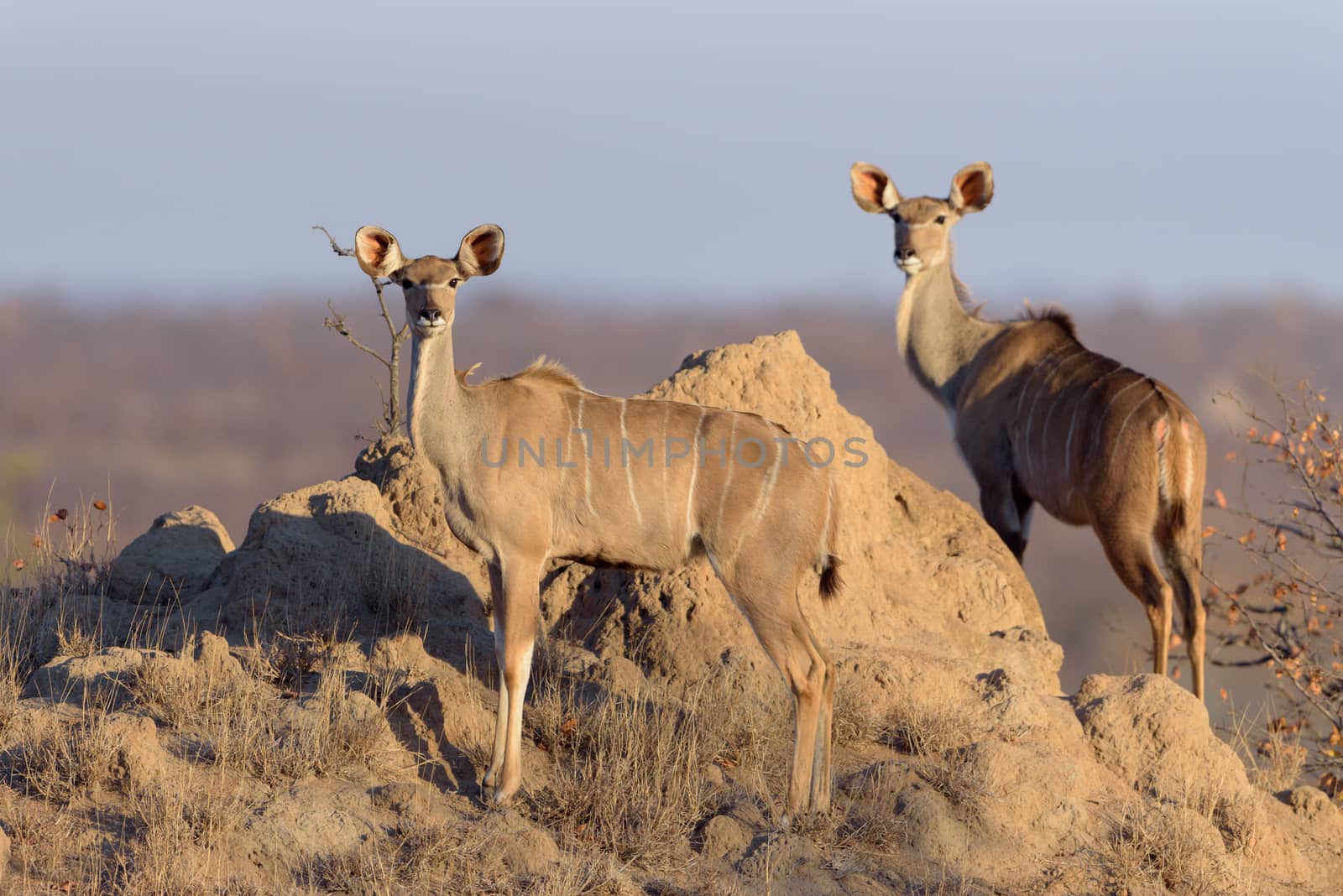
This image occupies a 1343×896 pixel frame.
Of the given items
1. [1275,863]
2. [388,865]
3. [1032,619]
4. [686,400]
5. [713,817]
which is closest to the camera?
[388,865]

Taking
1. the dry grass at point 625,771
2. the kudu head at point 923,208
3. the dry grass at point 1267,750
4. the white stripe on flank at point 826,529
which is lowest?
the dry grass at point 1267,750

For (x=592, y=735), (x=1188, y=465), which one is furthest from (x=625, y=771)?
(x=1188, y=465)

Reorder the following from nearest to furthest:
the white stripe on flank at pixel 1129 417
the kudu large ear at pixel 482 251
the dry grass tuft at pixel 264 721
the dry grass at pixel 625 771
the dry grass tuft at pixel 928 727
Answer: the dry grass at pixel 625 771, the dry grass tuft at pixel 264 721, the kudu large ear at pixel 482 251, the dry grass tuft at pixel 928 727, the white stripe on flank at pixel 1129 417

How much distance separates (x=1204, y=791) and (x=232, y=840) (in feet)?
13.7

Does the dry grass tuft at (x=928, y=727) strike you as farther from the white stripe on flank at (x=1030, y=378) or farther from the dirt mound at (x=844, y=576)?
the white stripe on flank at (x=1030, y=378)

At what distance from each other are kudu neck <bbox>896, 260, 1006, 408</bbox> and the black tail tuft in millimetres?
4146

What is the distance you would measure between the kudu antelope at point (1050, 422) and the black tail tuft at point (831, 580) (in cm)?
263

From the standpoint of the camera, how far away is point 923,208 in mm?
10172

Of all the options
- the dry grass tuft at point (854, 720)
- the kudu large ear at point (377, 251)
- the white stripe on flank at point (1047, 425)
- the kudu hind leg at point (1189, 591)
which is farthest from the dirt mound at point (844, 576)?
the kudu large ear at point (377, 251)

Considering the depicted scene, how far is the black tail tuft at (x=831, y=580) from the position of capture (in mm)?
6332

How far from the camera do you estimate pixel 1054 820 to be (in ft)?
20.8

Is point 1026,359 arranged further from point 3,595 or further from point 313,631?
point 3,595

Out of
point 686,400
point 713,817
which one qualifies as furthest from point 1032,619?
point 713,817

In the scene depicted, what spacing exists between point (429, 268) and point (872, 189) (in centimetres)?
510
